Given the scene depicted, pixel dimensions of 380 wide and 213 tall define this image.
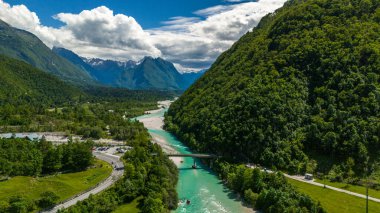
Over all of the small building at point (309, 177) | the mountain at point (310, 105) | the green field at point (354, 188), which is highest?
the mountain at point (310, 105)

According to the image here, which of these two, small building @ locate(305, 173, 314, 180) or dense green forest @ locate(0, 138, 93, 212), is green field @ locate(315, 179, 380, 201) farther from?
dense green forest @ locate(0, 138, 93, 212)

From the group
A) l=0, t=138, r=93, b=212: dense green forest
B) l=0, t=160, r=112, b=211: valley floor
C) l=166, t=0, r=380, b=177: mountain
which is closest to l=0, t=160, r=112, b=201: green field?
l=0, t=160, r=112, b=211: valley floor

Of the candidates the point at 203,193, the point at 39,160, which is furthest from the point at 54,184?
the point at 203,193

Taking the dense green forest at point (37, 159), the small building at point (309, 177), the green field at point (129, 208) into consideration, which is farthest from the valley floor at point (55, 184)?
the small building at point (309, 177)

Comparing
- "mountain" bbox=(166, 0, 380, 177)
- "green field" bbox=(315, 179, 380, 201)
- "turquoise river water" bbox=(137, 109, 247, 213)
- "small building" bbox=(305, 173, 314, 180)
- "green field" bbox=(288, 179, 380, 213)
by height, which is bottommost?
"turquoise river water" bbox=(137, 109, 247, 213)

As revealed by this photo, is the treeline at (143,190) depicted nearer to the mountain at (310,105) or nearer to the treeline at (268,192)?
the treeline at (268,192)

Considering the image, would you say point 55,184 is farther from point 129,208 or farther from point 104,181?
point 129,208
